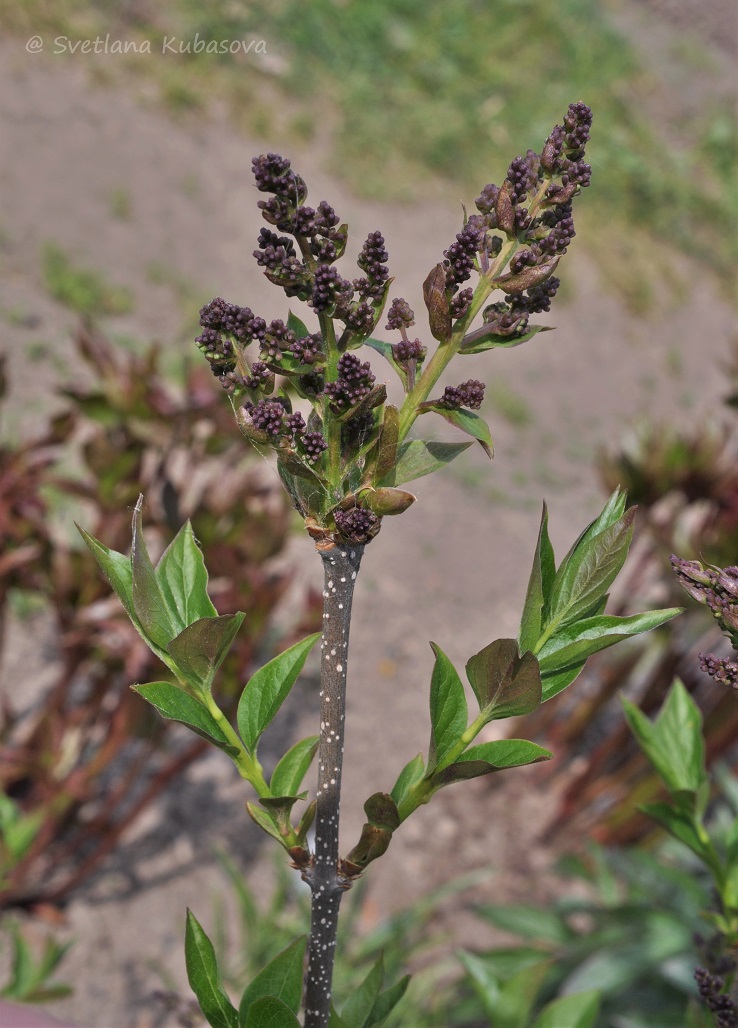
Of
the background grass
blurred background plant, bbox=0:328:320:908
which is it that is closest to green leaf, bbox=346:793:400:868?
blurred background plant, bbox=0:328:320:908

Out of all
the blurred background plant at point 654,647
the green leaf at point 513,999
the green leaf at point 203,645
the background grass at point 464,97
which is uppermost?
the background grass at point 464,97

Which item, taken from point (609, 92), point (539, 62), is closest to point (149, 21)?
point (539, 62)

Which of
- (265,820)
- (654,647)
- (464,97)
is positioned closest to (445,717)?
(265,820)

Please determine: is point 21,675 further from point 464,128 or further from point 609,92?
point 609,92

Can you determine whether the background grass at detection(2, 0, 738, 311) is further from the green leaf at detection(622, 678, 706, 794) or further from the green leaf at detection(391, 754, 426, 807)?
the green leaf at detection(391, 754, 426, 807)

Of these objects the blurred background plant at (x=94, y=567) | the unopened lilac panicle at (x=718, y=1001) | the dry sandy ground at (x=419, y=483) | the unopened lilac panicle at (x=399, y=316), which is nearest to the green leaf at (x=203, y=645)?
the unopened lilac panicle at (x=399, y=316)

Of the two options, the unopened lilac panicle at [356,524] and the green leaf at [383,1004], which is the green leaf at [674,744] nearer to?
the green leaf at [383,1004]

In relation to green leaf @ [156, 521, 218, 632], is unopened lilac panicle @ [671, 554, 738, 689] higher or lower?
lower
